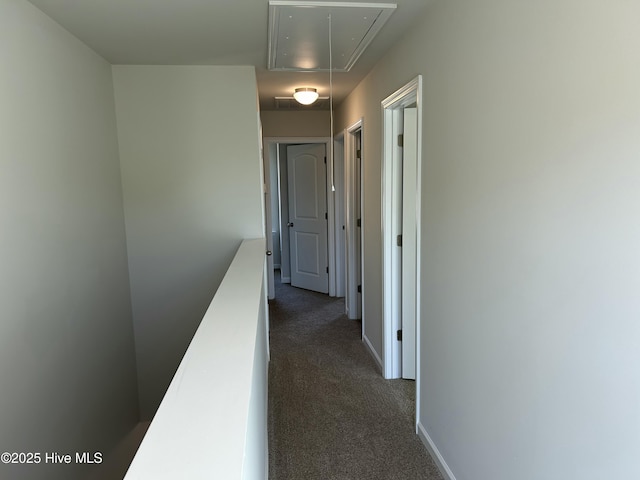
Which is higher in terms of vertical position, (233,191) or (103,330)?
(233,191)

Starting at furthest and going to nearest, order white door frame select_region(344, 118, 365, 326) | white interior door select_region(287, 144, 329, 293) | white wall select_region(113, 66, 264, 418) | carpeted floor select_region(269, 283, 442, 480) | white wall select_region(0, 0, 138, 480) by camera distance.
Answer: white interior door select_region(287, 144, 329, 293), white door frame select_region(344, 118, 365, 326), white wall select_region(113, 66, 264, 418), carpeted floor select_region(269, 283, 442, 480), white wall select_region(0, 0, 138, 480)

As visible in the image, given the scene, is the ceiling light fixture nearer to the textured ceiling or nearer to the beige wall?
the textured ceiling

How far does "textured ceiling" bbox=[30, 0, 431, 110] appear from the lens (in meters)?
2.08

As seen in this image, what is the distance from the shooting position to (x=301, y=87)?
389cm

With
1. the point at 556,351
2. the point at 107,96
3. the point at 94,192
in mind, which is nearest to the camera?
the point at 556,351

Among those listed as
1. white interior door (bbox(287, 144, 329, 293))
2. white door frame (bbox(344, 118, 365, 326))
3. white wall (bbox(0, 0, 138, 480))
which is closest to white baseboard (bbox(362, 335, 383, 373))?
white door frame (bbox(344, 118, 365, 326))

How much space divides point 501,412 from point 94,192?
8.20 feet

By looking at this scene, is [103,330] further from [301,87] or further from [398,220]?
[301,87]

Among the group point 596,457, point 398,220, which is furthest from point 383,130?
point 596,457

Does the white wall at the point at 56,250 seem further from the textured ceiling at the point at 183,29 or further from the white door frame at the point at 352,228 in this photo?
the white door frame at the point at 352,228

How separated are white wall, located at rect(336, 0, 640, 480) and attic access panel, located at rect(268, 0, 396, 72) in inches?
12.2

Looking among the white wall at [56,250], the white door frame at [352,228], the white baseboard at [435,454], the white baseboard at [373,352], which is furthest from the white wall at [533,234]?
the white door frame at [352,228]

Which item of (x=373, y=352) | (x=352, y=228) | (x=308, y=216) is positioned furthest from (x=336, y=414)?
(x=308, y=216)

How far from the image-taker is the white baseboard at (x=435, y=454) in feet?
7.08
